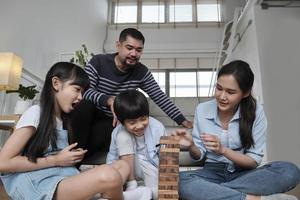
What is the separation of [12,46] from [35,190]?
2.11 meters

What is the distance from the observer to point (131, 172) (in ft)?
2.85

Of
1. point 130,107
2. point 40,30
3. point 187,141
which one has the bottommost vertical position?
point 187,141

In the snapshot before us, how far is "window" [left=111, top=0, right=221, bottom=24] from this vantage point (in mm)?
3777

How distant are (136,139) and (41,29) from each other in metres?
2.06

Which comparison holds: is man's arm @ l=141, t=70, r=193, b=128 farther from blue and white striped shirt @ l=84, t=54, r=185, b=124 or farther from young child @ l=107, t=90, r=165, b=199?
young child @ l=107, t=90, r=165, b=199

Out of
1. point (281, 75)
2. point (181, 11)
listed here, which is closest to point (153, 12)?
point (181, 11)

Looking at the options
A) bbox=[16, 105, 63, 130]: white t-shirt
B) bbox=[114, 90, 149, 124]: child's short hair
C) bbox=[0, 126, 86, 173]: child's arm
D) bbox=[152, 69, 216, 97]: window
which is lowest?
bbox=[0, 126, 86, 173]: child's arm

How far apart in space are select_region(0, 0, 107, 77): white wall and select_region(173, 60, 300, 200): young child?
2.01 m

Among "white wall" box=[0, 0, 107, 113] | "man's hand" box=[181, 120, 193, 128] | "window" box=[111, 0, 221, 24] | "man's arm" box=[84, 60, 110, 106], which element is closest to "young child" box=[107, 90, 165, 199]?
"man's arm" box=[84, 60, 110, 106]

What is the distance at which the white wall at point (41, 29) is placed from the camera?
2480mm

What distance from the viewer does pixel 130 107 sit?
95 cm

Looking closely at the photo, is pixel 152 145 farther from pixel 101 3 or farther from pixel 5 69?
pixel 101 3

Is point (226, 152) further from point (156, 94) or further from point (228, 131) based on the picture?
point (156, 94)

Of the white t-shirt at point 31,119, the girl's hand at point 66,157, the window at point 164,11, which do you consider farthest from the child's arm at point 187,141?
the window at point 164,11
